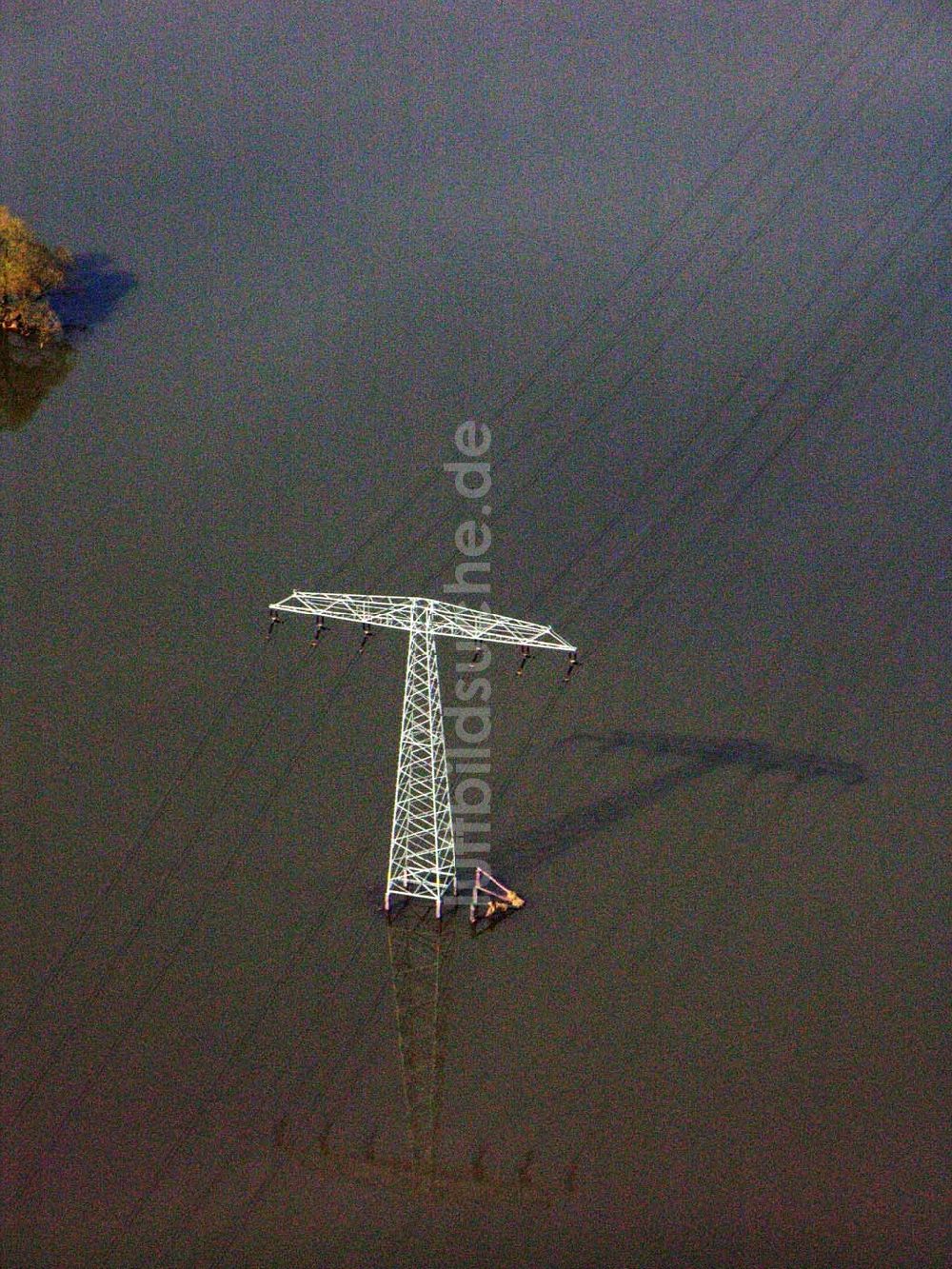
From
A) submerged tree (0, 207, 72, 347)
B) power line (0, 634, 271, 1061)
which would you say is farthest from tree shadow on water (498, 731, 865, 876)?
submerged tree (0, 207, 72, 347)

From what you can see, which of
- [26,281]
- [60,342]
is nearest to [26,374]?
[60,342]

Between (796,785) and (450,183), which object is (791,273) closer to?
(450,183)

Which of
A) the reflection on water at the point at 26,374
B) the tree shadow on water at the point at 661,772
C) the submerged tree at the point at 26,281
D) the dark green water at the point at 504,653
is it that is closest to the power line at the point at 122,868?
the dark green water at the point at 504,653

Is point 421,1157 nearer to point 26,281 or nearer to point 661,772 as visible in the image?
point 661,772

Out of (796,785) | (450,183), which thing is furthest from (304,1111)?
(450,183)

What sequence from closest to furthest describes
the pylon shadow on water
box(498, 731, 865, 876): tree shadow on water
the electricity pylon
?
the pylon shadow on water, the electricity pylon, box(498, 731, 865, 876): tree shadow on water

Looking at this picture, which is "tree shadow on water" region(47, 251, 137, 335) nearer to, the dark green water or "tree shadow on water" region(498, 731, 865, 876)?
the dark green water
